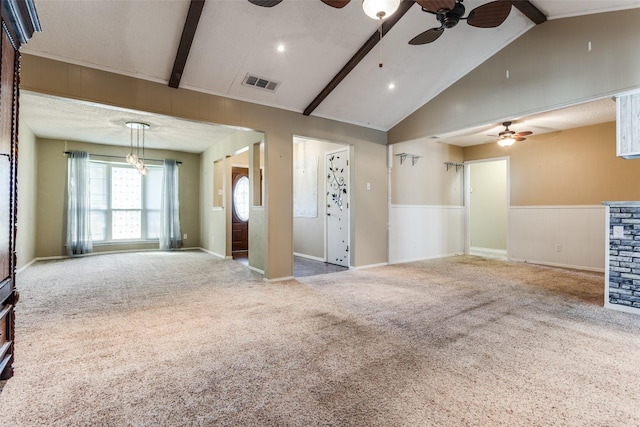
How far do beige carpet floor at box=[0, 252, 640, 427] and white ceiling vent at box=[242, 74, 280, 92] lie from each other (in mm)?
2676

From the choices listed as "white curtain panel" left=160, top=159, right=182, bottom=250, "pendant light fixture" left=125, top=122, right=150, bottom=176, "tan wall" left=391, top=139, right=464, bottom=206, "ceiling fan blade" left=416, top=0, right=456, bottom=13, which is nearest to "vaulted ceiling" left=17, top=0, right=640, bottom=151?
"ceiling fan blade" left=416, top=0, right=456, bottom=13

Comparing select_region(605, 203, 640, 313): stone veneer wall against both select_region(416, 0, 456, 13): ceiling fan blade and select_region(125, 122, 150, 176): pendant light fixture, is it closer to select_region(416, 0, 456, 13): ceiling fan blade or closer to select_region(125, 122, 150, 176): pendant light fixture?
select_region(416, 0, 456, 13): ceiling fan blade

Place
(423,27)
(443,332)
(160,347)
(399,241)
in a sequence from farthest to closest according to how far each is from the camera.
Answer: (399,241)
(423,27)
(443,332)
(160,347)

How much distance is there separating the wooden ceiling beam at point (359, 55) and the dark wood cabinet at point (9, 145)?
3.04 m

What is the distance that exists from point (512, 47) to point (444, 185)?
3476mm

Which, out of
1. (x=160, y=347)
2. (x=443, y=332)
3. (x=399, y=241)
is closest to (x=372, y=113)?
(x=399, y=241)

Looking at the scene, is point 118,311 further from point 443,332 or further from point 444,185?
point 444,185

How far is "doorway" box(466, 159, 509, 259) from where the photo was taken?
7.62 m

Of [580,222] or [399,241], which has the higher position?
[580,222]

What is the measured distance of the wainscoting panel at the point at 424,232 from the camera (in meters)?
6.07

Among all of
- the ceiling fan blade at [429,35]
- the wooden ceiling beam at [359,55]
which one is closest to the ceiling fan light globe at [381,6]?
the ceiling fan blade at [429,35]

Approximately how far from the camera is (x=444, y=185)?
7.16 meters

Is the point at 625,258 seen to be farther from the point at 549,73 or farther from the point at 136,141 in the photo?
the point at 136,141

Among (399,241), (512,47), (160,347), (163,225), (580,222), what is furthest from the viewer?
(163,225)
